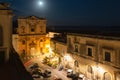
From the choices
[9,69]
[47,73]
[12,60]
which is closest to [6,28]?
[12,60]

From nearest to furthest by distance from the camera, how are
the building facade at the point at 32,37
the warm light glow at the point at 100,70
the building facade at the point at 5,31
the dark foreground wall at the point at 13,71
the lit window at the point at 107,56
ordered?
the dark foreground wall at the point at 13,71 → the building facade at the point at 5,31 → the lit window at the point at 107,56 → the warm light glow at the point at 100,70 → the building facade at the point at 32,37

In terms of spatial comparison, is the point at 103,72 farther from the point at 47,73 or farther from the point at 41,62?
the point at 41,62

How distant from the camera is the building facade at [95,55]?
24531mm

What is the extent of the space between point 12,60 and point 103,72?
13.7 meters

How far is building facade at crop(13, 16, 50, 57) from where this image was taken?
48.2 m

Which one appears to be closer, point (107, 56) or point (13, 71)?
point (13, 71)

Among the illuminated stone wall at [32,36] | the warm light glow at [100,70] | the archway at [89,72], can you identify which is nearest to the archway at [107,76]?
the warm light glow at [100,70]

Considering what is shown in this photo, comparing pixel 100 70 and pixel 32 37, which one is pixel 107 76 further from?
pixel 32 37

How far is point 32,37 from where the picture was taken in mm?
49312

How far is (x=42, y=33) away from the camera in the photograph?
50188 mm

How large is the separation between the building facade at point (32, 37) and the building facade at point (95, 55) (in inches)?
597

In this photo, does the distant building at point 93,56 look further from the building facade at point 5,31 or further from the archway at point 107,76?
the building facade at point 5,31

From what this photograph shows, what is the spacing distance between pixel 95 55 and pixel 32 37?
78.9ft

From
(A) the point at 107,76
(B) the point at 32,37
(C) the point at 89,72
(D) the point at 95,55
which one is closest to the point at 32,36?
(B) the point at 32,37
